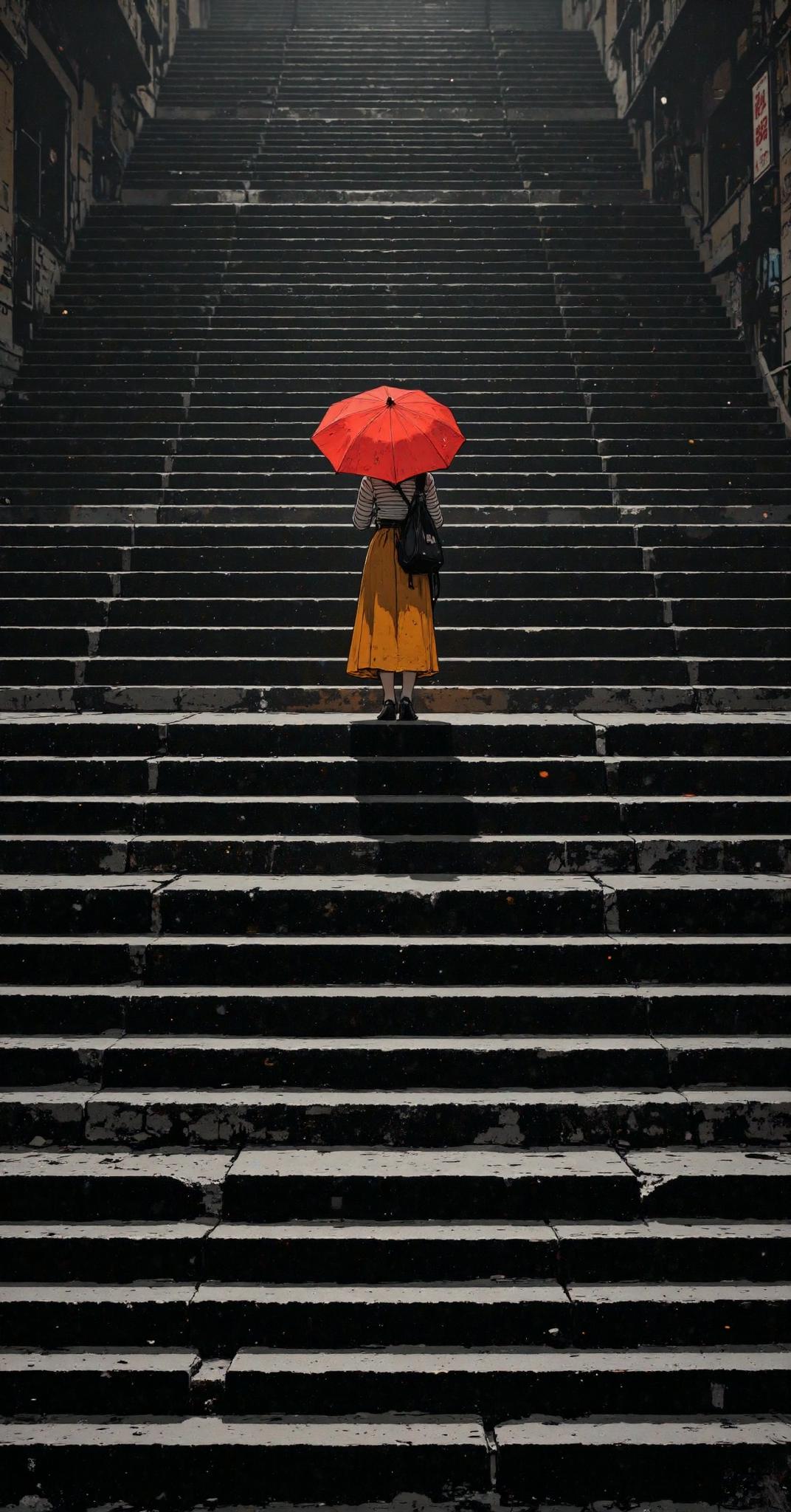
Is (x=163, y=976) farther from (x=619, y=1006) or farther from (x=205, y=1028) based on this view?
(x=619, y=1006)

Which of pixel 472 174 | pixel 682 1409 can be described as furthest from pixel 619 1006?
pixel 472 174

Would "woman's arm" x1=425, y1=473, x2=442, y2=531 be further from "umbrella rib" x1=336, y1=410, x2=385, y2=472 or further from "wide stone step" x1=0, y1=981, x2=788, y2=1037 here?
"wide stone step" x1=0, y1=981, x2=788, y2=1037

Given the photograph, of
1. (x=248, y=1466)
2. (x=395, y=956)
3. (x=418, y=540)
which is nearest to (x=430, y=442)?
(x=418, y=540)

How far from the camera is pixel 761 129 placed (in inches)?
424

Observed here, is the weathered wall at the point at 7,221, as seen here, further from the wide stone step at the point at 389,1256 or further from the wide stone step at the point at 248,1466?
the wide stone step at the point at 248,1466

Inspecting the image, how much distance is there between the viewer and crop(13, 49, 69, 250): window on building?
11227mm

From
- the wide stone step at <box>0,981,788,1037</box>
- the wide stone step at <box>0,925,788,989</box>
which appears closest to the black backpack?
the wide stone step at <box>0,925,788,989</box>

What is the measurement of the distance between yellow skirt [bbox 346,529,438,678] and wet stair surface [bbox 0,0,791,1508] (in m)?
0.37

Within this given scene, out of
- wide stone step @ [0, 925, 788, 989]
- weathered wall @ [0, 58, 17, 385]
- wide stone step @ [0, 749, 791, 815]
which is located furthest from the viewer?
weathered wall @ [0, 58, 17, 385]

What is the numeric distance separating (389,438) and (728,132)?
9421 mm

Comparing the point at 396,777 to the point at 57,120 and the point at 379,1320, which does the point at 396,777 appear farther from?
the point at 57,120

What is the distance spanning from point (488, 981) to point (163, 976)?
46.3 inches

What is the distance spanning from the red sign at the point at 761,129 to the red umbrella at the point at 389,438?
7.31 m

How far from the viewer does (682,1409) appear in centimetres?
288
